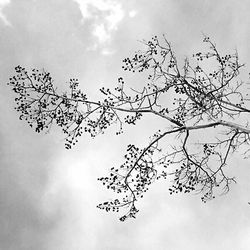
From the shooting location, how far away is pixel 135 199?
32.9 feet

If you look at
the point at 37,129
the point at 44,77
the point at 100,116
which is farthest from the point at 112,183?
the point at 44,77

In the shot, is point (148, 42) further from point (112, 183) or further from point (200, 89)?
point (112, 183)

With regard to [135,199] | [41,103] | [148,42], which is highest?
[148,42]

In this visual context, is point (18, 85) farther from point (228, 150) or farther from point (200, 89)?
point (228, 150)

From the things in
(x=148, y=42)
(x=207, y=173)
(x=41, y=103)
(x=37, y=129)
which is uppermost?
(x=148, y=42)

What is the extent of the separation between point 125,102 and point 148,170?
1867 millimetres

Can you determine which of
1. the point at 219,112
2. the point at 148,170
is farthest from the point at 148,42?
the point at 148,170

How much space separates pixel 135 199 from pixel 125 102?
2.53m

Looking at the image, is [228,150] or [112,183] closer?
[112,183]

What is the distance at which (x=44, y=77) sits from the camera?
1043cm

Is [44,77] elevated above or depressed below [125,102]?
above

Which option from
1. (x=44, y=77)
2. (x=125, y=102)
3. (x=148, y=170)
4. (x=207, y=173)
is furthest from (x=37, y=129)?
(x=207, y=173)

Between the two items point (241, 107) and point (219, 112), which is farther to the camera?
point (219, 112)

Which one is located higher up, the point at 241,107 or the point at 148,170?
the point at 241,107
